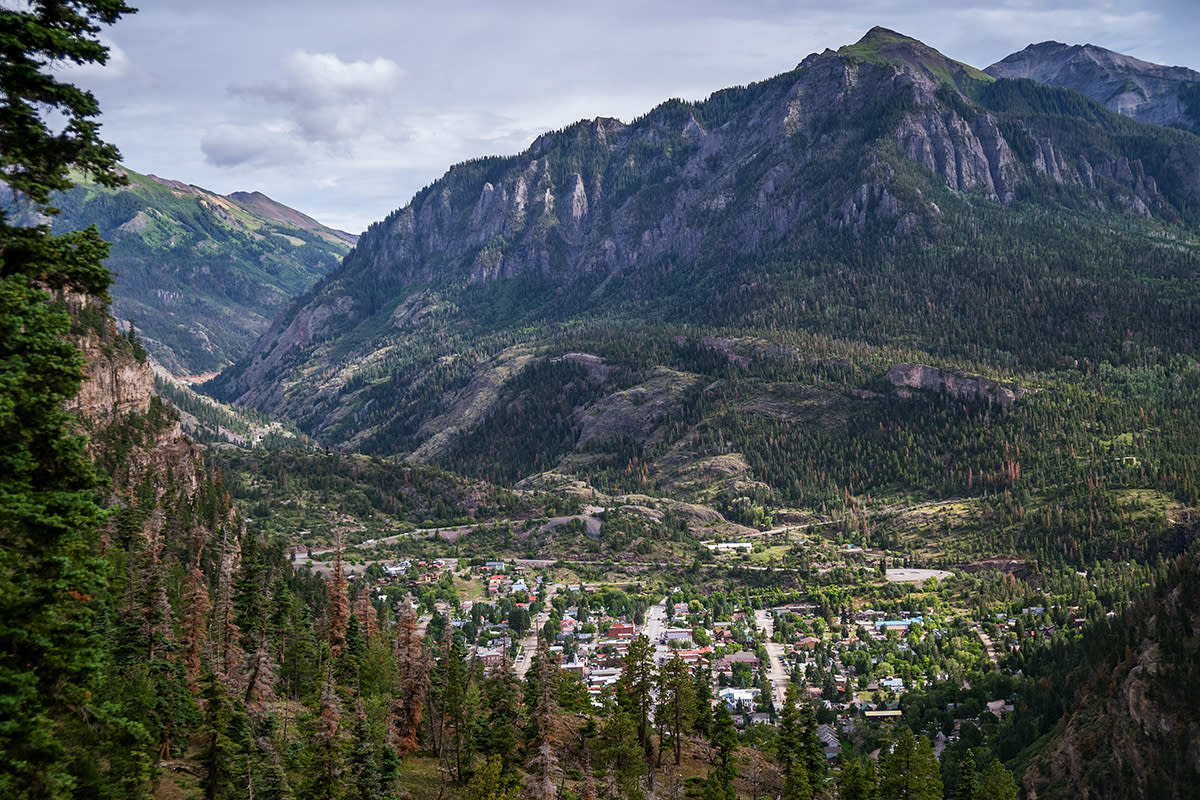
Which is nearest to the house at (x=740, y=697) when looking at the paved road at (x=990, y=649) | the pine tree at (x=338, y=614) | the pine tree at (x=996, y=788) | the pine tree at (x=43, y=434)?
the paved road at (x=990, y=649)

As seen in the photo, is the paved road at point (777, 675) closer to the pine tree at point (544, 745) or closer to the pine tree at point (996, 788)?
the pine tree at point (996, 788)

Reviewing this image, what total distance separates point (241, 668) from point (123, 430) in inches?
4501

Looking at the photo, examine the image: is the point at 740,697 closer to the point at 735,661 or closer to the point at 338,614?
the point at 735,661

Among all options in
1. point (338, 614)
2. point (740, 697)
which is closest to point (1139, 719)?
point (740, 697)

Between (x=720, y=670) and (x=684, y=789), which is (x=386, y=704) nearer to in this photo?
(x=684, y=789)

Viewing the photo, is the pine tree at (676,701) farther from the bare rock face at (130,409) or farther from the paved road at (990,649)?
the bare rock face at (130,409)

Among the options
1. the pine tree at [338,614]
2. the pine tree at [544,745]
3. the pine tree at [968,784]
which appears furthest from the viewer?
the pine tree at [338,614]

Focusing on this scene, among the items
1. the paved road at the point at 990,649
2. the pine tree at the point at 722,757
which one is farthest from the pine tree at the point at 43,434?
the paved road at the point at 990,649

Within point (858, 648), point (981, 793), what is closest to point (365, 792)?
point (981, 793)

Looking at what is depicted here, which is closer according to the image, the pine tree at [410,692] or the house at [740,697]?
the pine tree at [410,692]

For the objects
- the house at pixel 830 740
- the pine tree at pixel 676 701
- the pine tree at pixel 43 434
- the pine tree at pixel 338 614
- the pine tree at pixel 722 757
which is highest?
the pine tree at pixel 43 434

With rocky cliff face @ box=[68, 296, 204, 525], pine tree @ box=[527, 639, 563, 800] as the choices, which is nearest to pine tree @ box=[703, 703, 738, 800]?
pine tree @ box=[527, 639, 563, 800]

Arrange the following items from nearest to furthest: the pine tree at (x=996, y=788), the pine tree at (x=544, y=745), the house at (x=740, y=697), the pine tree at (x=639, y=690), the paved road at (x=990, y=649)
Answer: the pine tree at (x=544, y=745)
the pine tree at (x=996, y=788)
the pine tree at (x=639, y=690)
the house at (x=740, y=697)
the paved road at (x=990, y=649)

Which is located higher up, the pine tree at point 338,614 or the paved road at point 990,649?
the pine tree at point 338,614
